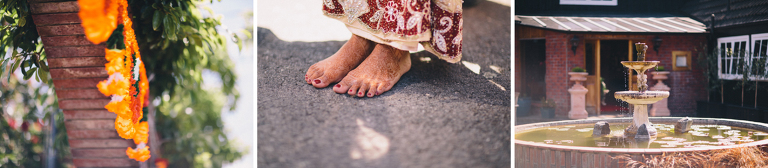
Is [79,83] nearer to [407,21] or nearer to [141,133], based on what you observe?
[141,133]

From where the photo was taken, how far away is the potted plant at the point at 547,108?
230 cm

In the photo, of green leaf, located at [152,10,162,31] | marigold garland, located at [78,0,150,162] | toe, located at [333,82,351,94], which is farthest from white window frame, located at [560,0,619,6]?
marigold garland, located at [78,0,150,162]

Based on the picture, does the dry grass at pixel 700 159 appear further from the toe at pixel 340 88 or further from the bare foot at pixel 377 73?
the toe at pixel 340 88

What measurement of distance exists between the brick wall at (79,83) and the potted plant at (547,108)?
2264 millimetres

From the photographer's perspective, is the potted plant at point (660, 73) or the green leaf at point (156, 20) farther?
the potted plant at point (660, 73)

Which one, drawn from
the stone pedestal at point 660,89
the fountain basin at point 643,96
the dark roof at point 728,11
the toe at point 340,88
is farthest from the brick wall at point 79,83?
the dark roof at point 728,11

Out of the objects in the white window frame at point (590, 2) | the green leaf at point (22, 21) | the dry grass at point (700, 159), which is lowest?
the dry grass at point (700, 159)

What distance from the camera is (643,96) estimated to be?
2225mm

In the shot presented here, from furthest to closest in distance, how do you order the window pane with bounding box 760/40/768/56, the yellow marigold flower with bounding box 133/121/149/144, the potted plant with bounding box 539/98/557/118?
1. the potted plant with bounding box 539/98/557/118
2. the window pane with bounding box 760/40/768/56
3. the yellow marigold flower with bounding box 133/121/149/144

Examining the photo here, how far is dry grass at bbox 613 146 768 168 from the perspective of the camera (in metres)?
2.05

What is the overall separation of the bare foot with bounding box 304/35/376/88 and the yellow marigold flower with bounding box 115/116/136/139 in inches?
38.3

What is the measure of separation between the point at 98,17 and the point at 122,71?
0.90 ft

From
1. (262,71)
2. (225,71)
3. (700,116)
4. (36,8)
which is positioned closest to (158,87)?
(225,71)

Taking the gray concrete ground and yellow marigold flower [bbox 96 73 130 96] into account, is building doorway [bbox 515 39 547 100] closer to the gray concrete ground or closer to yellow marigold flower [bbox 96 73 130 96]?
the gray concrete ground
